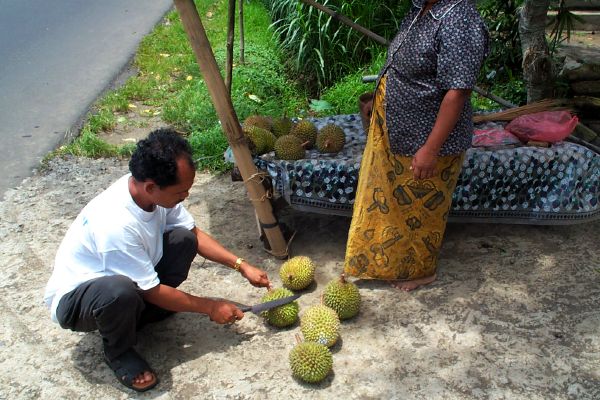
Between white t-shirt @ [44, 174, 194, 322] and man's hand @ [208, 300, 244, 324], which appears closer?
white t-shirt @ [44, 174, 194, 322]

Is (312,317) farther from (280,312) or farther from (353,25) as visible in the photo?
(353,25)

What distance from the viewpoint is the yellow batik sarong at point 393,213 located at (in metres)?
2.71

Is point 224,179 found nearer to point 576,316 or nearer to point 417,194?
point 417,194

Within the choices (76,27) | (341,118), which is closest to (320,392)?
(341,118)

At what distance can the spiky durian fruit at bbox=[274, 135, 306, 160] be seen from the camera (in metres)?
3.26

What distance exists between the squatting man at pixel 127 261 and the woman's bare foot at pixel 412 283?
0.97 m

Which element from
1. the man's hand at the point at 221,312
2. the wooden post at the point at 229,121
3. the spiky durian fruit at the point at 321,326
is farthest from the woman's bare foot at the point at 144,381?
the wooden post at the point at 229,121

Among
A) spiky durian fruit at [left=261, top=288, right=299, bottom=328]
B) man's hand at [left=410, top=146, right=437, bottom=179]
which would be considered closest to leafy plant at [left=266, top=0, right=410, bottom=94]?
man's hand at [left=410, top=146, right=437, bottom=179]

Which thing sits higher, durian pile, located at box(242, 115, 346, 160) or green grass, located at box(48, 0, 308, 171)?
durian pile, located at box(242, 115, 346, 160)

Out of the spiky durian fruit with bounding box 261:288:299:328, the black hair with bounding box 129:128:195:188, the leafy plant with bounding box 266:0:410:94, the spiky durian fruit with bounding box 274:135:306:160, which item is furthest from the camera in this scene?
the leafy plant with bounding box 266:0:410:94

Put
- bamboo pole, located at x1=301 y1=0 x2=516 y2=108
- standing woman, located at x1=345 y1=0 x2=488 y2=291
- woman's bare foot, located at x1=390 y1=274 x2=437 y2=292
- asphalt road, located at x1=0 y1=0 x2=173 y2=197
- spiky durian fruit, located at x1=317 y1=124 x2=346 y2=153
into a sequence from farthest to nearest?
asphalt road, located at x1=0 y1=0 x2=173 y2=197, bamboo pole, located at x1=301 y1=0 x2=516 y2=108, spiky durian fruit, located at x1=317 y1=124 x2=346 y2=153, woman's bare foot, located at x1=390 y1=274 x2=437 y2=292, standing woman, located at x1=345 y1=0 x2=488 y2=291

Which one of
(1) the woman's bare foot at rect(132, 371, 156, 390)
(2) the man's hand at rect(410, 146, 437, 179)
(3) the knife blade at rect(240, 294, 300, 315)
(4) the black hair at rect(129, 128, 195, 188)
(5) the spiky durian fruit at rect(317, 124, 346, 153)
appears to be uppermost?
(4) the black hair at rect(129, 128, 195, 188)

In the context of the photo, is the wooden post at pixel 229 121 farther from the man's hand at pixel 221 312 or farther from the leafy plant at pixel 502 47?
the leafy plant at pixel 502 47

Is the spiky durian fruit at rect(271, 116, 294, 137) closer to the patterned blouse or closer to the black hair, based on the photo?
the patterned blouse
